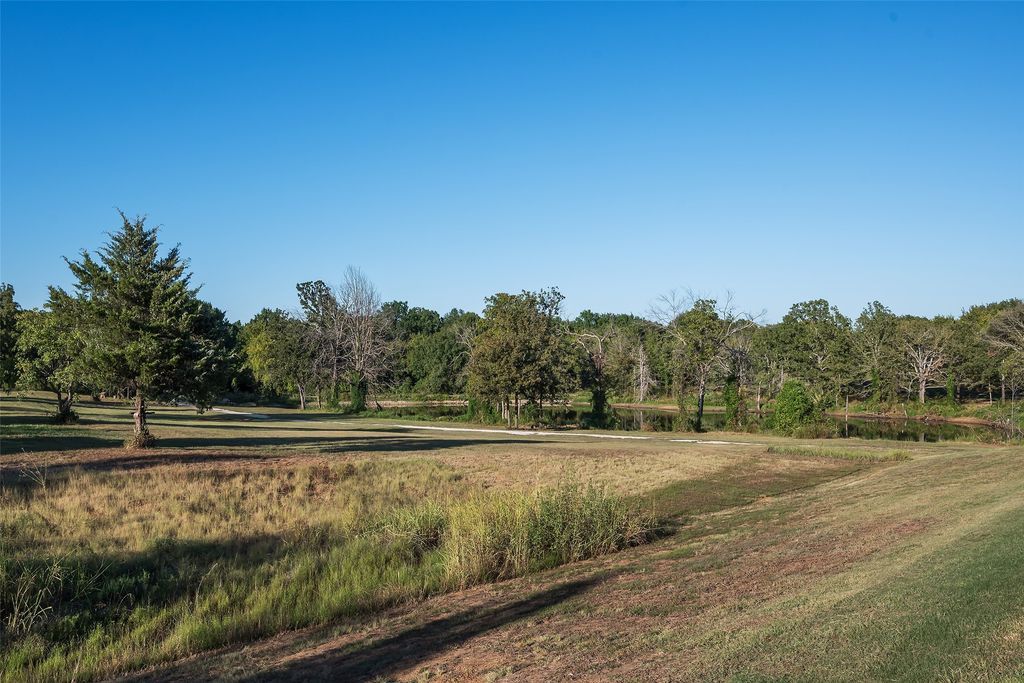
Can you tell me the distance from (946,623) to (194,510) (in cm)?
1557

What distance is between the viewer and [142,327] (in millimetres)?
25641

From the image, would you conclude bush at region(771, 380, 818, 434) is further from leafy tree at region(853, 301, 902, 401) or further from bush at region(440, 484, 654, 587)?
leafy tree at region(853, 301, 902, 401)

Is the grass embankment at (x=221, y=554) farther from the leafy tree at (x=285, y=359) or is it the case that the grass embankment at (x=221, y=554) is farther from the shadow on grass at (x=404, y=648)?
the leafy tree at (x=285, y=359)

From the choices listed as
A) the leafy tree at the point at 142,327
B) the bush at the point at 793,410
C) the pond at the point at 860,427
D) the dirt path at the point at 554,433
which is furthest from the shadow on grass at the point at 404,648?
the bush at the point at 793,410

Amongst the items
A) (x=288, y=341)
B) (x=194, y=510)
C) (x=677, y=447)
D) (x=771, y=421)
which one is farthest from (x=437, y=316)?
(x=194, y=510)

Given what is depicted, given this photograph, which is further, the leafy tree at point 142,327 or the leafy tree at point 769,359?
the leafy tree at point 769,359

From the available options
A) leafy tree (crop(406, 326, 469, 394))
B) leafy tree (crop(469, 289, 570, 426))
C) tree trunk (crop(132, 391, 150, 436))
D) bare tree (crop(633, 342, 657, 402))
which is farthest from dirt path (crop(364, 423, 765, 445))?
leafy tree (crop(406, 326, 469, 394))

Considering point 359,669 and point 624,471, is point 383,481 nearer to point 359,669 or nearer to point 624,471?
point 624,471

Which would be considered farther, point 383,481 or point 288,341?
point 288,341

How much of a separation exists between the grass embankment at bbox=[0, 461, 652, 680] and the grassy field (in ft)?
0.17

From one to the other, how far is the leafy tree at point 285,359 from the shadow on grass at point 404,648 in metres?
68.1

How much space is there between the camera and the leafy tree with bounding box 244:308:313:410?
252ft

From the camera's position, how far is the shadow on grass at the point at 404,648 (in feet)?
26.1

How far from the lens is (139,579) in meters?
12.3
